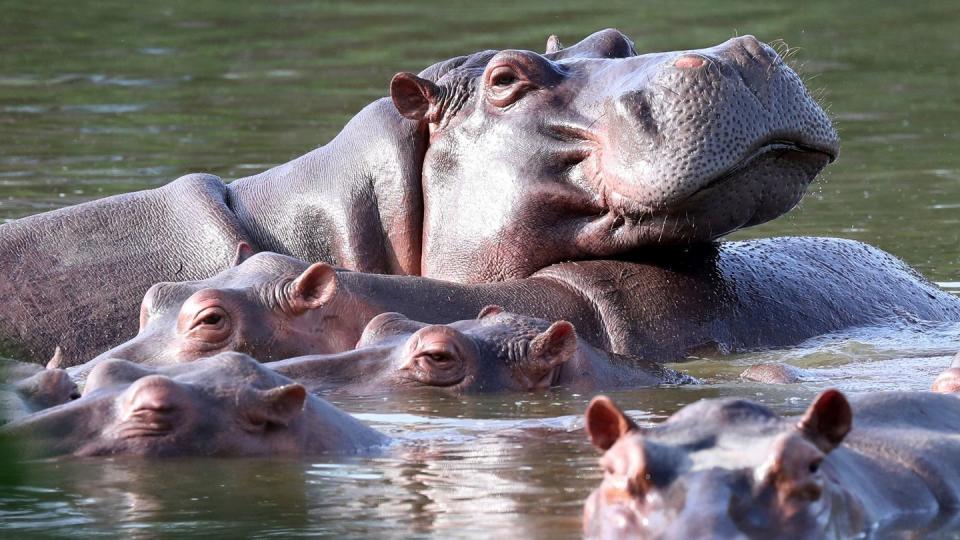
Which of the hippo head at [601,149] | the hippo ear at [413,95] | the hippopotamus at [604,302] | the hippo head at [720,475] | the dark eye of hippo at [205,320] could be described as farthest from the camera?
the hippo ear at [413,95]

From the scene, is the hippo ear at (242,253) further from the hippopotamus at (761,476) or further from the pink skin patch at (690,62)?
the hippopotamus at (761,476)

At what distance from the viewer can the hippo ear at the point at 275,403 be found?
4.83 metres

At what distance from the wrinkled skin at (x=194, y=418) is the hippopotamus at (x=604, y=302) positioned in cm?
123

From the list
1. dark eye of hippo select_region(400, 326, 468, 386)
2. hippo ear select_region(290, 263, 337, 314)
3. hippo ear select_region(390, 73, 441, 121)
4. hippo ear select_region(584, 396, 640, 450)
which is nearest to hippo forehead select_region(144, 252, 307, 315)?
hippo ear select_region(290, 263, 337, 314)

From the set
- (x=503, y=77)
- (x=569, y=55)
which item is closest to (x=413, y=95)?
(x=503, y=77)

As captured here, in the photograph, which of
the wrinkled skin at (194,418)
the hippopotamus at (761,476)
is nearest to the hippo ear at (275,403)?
the wrinkled skin at (194,418)

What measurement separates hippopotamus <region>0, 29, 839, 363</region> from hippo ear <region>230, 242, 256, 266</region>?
13.1 inches

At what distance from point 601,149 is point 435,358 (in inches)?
50.6

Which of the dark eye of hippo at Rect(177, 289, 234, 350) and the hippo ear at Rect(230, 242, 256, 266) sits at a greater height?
the hippo ear at Rect(230, 242, 256, 266)

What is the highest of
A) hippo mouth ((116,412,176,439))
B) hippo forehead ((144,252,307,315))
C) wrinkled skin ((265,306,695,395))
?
hippo forehead ((144,252,307,315))

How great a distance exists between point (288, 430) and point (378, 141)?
282cm

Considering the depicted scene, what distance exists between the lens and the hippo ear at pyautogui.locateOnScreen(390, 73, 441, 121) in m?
7.45

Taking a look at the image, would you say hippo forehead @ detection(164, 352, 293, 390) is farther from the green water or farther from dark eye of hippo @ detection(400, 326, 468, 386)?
dark eye of hippo @ detection(400, 326, 468, 386)

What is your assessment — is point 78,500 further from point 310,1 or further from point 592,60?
point 310,1
